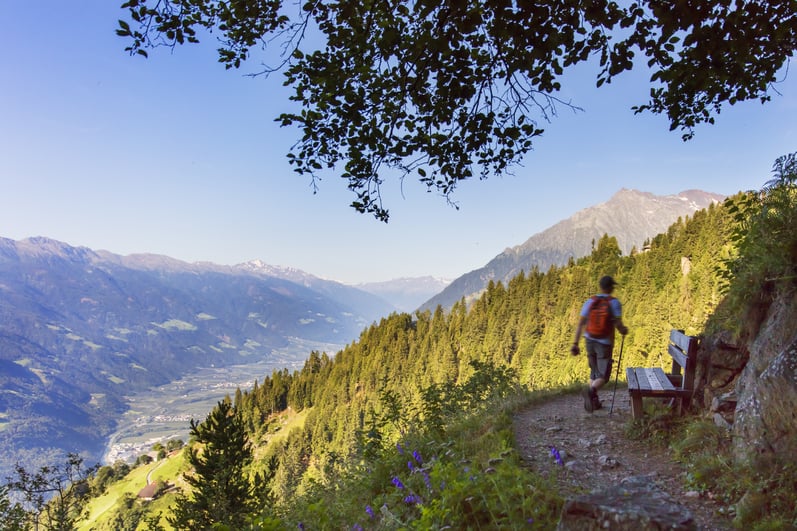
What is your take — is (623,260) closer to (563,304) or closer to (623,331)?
(563,304)

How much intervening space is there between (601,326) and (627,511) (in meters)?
5.49

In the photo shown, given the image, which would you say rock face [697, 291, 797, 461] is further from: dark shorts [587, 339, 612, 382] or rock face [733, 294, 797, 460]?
dark shorts [587, 339, 612, 382]

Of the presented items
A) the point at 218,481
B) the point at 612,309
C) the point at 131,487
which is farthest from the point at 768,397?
the point at 131,487

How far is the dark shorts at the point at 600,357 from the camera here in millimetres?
7352

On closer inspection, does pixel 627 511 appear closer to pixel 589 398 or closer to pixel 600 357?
pixel 600 357

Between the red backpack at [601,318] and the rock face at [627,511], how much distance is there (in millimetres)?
A: 5019

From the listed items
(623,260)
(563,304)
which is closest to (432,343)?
(563,304)

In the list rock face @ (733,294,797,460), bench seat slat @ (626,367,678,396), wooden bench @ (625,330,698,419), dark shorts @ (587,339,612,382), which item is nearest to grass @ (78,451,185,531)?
dark shorts @ (587,339,612,382)

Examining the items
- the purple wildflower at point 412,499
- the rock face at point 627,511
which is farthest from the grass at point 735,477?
the purple wildflower at point 412,499

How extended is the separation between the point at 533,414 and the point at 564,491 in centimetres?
439

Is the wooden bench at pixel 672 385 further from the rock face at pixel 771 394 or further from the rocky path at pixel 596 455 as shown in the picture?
the rock face at pixel 771 394

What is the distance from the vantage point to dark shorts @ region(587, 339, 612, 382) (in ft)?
24.1

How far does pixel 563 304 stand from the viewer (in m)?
67.1

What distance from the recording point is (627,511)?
7.48 ft
